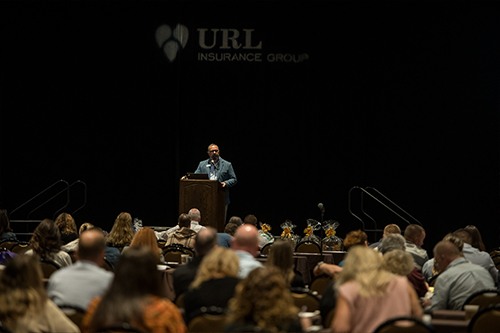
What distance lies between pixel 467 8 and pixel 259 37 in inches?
165

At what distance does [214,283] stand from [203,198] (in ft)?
23.0

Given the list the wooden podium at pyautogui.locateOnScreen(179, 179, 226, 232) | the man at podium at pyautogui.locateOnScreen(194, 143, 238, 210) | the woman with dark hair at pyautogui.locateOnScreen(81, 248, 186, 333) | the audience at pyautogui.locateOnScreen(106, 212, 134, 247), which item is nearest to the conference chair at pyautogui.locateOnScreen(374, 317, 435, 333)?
the woman with dark hair at pyautogui.locateOnScreen(81, 248, 186, 333)

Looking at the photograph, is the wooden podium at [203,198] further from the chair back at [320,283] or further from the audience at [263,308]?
the audience at [263,308]

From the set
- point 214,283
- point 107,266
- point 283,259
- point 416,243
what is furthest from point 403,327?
point 416,243

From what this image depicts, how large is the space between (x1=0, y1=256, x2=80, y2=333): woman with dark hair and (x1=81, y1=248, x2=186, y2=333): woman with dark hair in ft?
0.90

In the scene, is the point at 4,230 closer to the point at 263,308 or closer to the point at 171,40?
the point at 171,40

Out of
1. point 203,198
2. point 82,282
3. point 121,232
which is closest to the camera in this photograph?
point 82,282

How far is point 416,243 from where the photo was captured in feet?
25.5

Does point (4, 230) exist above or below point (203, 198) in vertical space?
below

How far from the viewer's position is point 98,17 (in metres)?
13.9

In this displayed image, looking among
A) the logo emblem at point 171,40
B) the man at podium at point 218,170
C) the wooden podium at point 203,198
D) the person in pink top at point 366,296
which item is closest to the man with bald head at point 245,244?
the person in pink top at point 366,296

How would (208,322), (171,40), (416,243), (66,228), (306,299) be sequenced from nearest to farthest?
(208,322) → (306,299) → (416,243) → (66,228) → (171,40)

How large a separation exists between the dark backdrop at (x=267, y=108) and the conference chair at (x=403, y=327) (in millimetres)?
10008

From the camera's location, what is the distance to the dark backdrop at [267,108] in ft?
43.6
